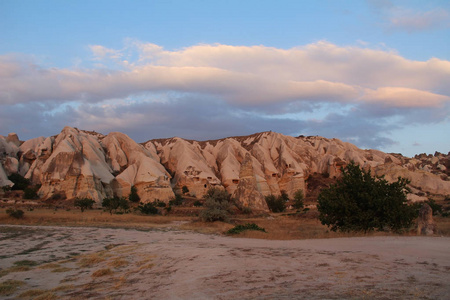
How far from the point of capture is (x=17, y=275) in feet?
28.9

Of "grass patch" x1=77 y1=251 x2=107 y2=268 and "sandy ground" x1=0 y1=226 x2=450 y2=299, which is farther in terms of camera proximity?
"grass patch" x1=77 y1=251 x2=107 y2=268

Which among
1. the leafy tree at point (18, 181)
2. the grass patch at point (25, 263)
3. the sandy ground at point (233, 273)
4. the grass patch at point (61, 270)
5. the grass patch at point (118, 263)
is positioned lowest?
the leafy tree at point (18, 181)

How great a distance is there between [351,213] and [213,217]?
1145 cm

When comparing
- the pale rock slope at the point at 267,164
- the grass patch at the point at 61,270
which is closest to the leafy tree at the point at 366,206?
the grass patch at the point at 61,270

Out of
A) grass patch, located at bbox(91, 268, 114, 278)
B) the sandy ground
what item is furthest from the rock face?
grass patch, located at bbox(91, 268, 114, 278)

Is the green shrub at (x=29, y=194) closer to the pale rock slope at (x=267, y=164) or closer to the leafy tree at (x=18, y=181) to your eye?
the leafy tree at (x=18, y=181)

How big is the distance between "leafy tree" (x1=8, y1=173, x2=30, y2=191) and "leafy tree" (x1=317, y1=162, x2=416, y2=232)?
46180 mm

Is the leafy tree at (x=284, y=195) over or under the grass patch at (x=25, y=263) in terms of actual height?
under

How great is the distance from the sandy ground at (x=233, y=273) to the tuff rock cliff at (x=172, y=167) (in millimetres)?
29085

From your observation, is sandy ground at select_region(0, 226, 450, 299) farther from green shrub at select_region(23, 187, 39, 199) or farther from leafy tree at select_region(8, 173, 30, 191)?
leafy tree at select_region(8, 173, 30, 191)

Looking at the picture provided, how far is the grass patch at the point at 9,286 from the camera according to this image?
24.1 feet

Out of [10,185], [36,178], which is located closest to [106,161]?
[36,178]

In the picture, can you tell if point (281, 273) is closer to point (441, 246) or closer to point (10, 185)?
point (441, 246)

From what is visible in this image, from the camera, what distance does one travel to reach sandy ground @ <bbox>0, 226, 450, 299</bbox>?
5680mm
